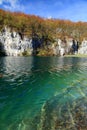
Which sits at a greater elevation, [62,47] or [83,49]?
[62,47]

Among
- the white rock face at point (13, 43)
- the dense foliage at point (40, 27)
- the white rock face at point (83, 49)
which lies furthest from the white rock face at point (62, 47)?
the white rock face at point (13, 43)

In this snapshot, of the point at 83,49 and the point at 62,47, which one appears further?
the point at 83,49

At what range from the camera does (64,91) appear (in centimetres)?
2811

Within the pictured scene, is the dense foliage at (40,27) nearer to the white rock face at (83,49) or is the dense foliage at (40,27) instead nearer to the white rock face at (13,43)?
the white rock face at (13,43)

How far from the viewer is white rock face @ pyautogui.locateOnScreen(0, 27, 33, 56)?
138m

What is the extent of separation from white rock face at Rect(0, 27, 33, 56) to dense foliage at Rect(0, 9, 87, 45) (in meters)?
5.32

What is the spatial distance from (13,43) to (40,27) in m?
37.6

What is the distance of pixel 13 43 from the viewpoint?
142875 millimetres

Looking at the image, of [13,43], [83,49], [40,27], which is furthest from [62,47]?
[13,43]

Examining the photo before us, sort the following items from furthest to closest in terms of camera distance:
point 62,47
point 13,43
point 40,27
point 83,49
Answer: point 83,49 → point 40,27 → point 62,47 → point 13,43

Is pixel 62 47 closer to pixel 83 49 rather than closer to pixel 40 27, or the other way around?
pixel 83 49

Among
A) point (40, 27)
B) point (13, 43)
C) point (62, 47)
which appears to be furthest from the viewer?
point (40, 27)

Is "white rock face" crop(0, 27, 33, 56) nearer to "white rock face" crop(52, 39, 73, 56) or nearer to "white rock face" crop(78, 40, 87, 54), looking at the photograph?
"white rock face" crop(52, 39, 73, 56)

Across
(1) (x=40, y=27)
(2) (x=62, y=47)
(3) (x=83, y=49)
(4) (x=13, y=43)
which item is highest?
(1) (x=40, y=27)
